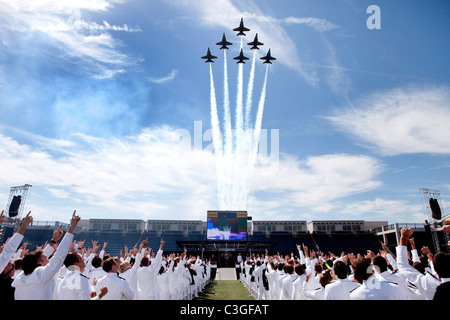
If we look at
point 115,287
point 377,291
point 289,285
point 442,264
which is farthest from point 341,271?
point 115,287

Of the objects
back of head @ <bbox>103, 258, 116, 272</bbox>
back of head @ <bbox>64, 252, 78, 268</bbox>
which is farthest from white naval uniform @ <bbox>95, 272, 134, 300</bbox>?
back of head @ <bbox>64, 252, 78, 268</bbox>

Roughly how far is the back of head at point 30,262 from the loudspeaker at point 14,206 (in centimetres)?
5632

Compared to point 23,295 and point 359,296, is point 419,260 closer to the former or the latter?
point 359,296

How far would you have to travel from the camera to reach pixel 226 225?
4134 centimetres

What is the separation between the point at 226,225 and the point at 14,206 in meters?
39.1

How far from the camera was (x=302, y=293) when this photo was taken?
7.77 metres

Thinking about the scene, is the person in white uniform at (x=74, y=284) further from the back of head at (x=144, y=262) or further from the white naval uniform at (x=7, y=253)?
the back of head at (x=144, y=262)

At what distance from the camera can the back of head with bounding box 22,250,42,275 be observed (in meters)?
4.23

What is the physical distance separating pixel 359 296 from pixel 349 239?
5644cm

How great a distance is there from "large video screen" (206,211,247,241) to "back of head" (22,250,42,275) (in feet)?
123

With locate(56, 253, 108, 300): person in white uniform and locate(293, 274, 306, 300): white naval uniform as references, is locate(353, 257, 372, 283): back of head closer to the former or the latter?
locate(293, 274, 306, 300): white naval uniform

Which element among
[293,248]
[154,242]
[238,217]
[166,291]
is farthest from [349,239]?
[166,291]

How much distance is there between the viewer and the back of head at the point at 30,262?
13.9 ft
